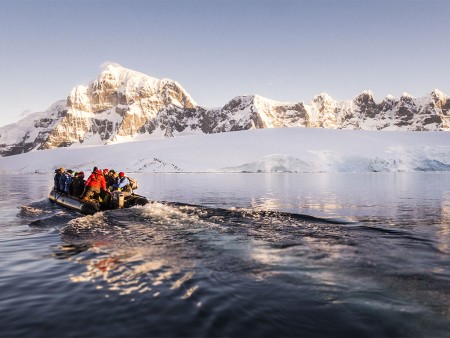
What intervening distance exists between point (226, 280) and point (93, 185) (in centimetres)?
1255

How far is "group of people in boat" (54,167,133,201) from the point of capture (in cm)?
1892

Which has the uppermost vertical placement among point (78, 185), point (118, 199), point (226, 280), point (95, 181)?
point (95, 181)

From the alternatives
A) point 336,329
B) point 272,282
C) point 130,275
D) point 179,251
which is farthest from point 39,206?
point 336,329

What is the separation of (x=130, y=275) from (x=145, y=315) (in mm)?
2319

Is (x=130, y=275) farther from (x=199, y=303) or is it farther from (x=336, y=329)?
(x=336, y=329)

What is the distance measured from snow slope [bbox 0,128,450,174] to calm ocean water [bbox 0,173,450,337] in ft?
242

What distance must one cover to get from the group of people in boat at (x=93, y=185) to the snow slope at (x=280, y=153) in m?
67.6

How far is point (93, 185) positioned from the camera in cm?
1891

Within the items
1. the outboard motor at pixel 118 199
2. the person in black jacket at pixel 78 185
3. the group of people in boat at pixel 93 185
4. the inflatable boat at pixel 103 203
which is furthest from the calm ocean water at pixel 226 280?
the person in black jacket at pixel 78 185

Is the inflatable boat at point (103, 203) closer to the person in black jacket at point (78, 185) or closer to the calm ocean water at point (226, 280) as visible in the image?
the person in black jacket at point (78, 185)

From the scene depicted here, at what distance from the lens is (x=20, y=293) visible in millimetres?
7473

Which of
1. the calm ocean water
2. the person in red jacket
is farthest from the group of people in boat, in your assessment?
the calm ocean water

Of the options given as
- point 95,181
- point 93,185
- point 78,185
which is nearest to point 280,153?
point 78,185

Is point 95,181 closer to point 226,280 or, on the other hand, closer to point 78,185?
point 78,185
